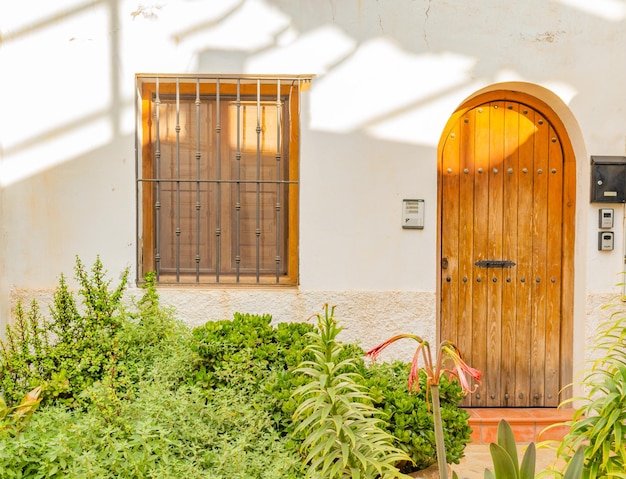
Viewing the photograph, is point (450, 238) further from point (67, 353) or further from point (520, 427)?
point (67, 353)

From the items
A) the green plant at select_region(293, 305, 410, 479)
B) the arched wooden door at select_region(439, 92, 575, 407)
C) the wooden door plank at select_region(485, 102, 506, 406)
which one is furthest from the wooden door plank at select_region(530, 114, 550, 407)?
the green plant at select_region(293, 305, 410, 479)

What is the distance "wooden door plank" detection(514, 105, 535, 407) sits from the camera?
4.81 meters

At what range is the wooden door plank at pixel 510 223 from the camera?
481 centimetres

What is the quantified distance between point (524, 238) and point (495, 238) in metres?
0.23

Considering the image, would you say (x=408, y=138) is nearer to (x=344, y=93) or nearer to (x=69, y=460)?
(x=344, y=93)

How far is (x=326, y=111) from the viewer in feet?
15.0

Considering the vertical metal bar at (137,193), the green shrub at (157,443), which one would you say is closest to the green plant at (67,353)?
the green shrub at (157,443)

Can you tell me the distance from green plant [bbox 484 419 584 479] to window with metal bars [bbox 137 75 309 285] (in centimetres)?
316

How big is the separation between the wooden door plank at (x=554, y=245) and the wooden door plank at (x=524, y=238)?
5.8 inches

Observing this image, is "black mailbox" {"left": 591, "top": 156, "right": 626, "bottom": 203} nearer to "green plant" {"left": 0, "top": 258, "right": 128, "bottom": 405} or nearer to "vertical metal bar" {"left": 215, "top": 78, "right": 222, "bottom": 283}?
"vertical metal bar" {"left": 215, "top": 78, "right": 222, "bottom": 283}

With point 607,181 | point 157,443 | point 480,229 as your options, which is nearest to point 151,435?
point 157,443

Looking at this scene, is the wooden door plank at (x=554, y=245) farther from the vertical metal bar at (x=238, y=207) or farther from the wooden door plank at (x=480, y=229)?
the vertical metal bar at (x=238, y=207)

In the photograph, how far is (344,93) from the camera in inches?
180

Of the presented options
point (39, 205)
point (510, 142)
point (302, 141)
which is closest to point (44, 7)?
point (39, 205)
